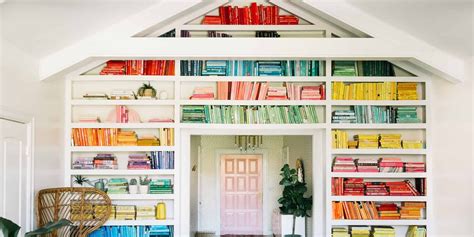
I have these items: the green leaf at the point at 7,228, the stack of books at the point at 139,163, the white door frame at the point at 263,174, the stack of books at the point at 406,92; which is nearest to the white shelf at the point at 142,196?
the stack of books at the point at 139,163

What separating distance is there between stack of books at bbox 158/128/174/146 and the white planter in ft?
8.76

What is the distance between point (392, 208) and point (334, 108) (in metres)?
1.27

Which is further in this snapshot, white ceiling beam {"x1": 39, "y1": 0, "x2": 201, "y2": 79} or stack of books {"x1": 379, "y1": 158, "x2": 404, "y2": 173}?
stack of books {"x1": 379, "y1": 158, "x2": 404, "y2": 173}

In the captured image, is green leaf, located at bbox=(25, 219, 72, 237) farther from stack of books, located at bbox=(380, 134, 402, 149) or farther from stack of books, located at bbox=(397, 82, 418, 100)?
stack of books, located at bbox=(397, 82, 418, 100)

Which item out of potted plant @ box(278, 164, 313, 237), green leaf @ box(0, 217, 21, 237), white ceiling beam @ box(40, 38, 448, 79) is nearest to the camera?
green leaf @ box(0, 217, 21, 237)

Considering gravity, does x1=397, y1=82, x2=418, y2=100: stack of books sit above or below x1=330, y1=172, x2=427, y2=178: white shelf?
above

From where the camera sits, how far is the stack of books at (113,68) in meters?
7.11

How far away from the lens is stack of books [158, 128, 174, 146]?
23.2 ft

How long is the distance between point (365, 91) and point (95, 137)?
9.98 ft

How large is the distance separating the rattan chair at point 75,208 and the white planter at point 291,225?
10.0ft

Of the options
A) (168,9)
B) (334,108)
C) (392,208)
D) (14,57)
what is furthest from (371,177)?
(14,57)

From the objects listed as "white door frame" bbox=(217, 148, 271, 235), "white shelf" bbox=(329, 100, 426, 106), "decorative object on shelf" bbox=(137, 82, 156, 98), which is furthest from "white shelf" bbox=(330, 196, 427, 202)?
"white door frame" bbox=(217, 148, 271, 235)

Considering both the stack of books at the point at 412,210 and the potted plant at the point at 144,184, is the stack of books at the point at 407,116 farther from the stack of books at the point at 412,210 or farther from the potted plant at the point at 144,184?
the potted plant at the point at 144,184

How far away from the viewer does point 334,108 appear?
7.12 meters
